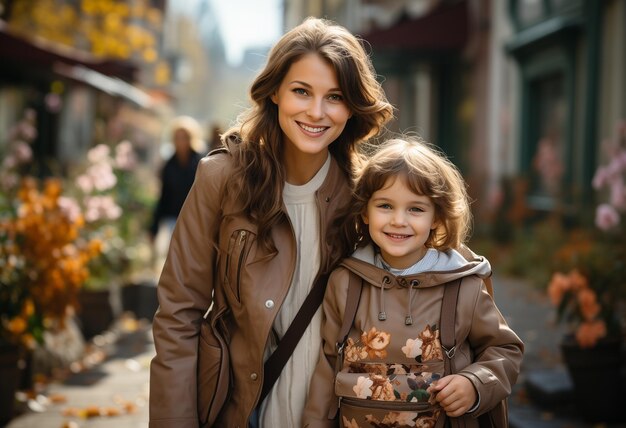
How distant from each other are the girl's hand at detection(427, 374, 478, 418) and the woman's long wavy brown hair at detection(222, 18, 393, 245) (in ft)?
2.23

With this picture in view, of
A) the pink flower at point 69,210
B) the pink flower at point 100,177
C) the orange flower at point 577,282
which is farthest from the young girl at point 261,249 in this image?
the pink flower at point 100,177

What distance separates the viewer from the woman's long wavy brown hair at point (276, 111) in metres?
2.79

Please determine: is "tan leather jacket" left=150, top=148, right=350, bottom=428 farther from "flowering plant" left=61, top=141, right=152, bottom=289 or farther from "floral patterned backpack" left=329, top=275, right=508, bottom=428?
"flowering plant" left=61, top=141, right=152, bottom=289

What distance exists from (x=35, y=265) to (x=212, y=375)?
351 centimetres

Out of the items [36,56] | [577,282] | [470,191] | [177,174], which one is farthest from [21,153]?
[470,191]

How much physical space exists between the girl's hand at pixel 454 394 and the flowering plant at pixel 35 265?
3.57 metres

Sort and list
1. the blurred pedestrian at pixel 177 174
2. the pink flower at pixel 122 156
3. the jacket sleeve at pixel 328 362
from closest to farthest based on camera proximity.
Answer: the jacket sleeve at pixel 328 362, the blurred pedestrian at pixel 177 174, the pink flower at pixel 122 156

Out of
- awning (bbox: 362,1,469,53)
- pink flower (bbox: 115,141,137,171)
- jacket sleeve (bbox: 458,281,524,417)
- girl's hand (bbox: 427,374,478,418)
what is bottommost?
girl's hand (bbox: 427,374,478,418)

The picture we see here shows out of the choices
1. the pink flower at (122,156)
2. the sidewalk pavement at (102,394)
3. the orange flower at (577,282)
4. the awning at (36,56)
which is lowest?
the sidewalk pavement at (102,394)

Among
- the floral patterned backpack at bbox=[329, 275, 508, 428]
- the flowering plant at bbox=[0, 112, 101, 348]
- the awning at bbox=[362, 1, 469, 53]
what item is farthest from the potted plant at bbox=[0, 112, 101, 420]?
the awning at bbox=[362, 1, 469, 53]

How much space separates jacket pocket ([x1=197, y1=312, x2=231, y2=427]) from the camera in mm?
2783

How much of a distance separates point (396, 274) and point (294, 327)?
359 mm

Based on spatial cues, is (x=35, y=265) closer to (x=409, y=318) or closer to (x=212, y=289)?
(x=212, y=289)

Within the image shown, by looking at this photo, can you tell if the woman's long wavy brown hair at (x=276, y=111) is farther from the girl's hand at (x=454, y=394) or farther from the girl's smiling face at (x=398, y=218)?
the girl's hand at (x=454, y=394)
